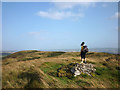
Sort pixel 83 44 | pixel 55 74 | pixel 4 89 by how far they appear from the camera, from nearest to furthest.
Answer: pixel 4 89, pixel 55 74, pixel 83 44

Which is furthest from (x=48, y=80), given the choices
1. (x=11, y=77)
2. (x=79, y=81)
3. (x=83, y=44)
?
(x=83, y=44)

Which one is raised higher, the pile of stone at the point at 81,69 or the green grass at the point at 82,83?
the pile of stone at the point at 81,69

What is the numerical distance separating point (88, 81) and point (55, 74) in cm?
525

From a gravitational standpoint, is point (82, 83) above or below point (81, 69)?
below

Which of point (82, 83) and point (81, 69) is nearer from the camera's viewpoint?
point (82, 83)

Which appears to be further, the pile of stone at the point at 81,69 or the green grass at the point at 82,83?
the pile of stone at the point at 81,69

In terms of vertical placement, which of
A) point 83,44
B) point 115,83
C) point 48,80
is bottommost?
point 115,83

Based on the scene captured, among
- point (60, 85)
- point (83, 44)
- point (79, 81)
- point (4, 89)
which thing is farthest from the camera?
point (83, 44)

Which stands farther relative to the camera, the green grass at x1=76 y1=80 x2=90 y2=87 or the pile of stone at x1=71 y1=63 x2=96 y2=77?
the pile of stone at x1=71 y1=63 x2=96 y2=77

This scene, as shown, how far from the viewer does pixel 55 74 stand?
1717cm

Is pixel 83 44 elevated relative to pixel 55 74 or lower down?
elevated

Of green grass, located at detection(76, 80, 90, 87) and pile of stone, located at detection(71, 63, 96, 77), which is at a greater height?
pile of stone, located at detection(71, 63, 96, 77)

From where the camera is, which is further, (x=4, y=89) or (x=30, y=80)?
(x=30, y=80)

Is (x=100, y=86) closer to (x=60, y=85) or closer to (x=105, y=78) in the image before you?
(x=105, y=78)
